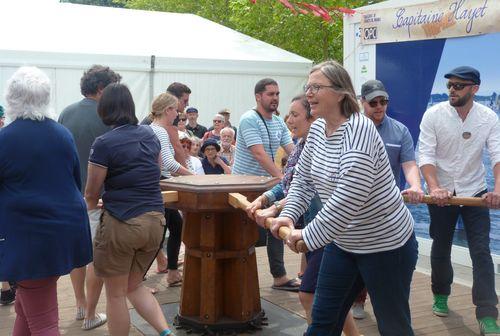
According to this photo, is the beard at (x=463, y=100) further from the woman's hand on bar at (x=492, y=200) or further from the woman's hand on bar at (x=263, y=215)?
the woman's hand on bar at (x=263, y=215)

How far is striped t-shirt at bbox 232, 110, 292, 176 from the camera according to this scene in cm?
582

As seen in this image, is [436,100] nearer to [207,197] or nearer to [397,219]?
[207,197]

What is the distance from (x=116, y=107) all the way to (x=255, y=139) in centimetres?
184

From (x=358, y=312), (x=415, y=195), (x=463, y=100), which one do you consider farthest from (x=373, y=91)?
(x=358, y=312)

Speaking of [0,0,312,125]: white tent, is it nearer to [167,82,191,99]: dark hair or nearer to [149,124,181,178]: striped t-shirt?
[167,82,191,99]: dark hair

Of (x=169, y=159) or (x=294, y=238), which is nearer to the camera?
(x=294, y=238)

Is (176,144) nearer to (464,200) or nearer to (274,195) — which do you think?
(274,195)

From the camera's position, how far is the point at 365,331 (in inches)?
200

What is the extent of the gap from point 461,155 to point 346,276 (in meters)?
2.32

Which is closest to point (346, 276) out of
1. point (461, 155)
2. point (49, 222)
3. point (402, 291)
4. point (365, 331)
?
point (402, 291)

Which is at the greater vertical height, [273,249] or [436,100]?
[436,100]

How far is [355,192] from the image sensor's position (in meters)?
2.84

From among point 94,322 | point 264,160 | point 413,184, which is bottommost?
point 94,322

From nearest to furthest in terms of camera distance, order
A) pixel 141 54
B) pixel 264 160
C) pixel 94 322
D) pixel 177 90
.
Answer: pixel 94 322 < pixel 264 160 < pixel 177 90 < pixel 141 54
